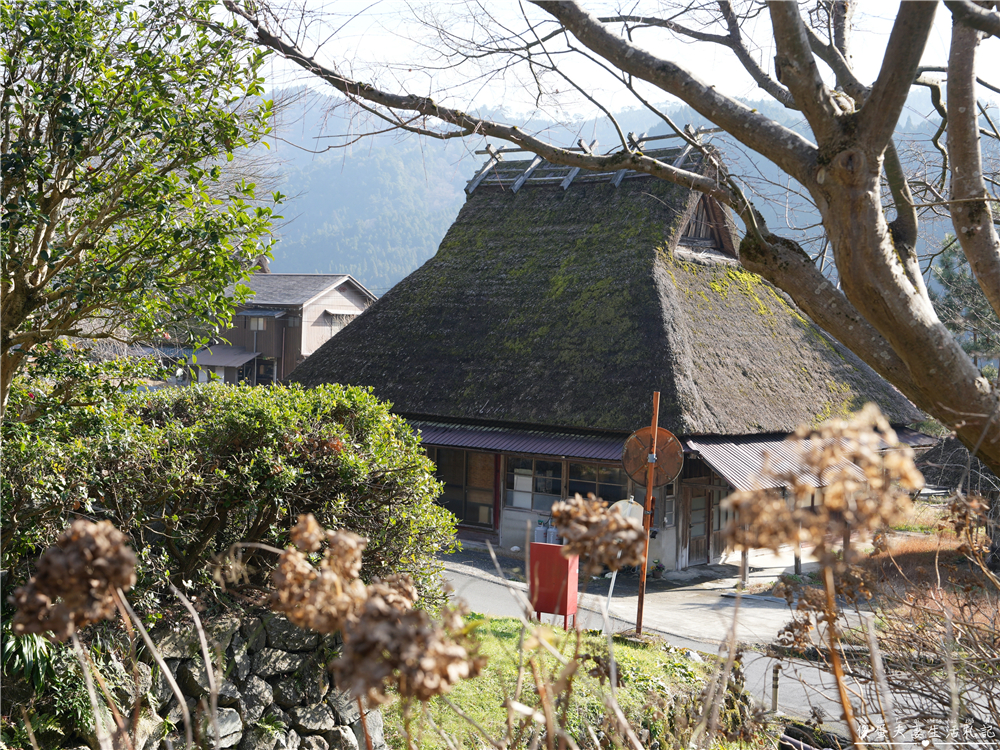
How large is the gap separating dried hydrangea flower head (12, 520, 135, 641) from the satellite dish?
6593mm

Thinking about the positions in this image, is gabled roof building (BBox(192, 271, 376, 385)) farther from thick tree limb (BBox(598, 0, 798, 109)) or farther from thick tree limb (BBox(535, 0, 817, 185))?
thick tree limb (BBox(535, 0, 817, 185))

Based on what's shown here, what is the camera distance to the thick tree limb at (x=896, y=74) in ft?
9.10

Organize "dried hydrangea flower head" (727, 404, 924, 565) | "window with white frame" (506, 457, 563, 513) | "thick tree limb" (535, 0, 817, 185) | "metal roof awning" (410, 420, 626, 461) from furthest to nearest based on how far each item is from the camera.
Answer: "window with white frame" (506, 457, 563, 513), "metal roof awning" (410, 420, 626, 461), "thick tree limb" (535, 0, 817, 185), "dried hydrangea flower head" (727, 404, 924, 565)

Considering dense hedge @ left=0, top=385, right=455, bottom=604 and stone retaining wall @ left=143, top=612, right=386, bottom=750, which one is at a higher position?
dense hedge @ left=0, top=385, right=455, bottom=604

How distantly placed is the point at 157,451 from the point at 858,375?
15.2m

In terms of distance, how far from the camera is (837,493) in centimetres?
96

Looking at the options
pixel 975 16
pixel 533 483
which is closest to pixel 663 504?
pixel 533 483

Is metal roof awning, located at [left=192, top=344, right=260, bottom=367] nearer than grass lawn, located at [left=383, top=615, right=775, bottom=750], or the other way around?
grass lawn, located at [left=383, top=615, right=775, bottom=750]

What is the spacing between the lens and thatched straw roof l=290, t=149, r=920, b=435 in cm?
1263

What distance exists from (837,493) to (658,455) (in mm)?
6592

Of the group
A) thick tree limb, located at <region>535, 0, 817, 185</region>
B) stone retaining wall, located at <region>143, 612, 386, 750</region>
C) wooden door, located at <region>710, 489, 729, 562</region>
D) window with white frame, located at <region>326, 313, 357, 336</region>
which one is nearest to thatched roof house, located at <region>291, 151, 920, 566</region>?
wooden door, located at <region>710, 489, 729, 562</region>

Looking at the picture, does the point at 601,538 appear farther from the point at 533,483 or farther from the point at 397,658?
the point at 533,483

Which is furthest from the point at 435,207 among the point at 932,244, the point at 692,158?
the point at 932,244

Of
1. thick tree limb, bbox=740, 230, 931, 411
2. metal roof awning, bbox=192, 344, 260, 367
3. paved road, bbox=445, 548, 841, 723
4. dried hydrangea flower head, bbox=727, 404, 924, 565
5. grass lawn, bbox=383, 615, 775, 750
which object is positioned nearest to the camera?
dried hydrangea flower head, bbox=727, 404, 924, 565
